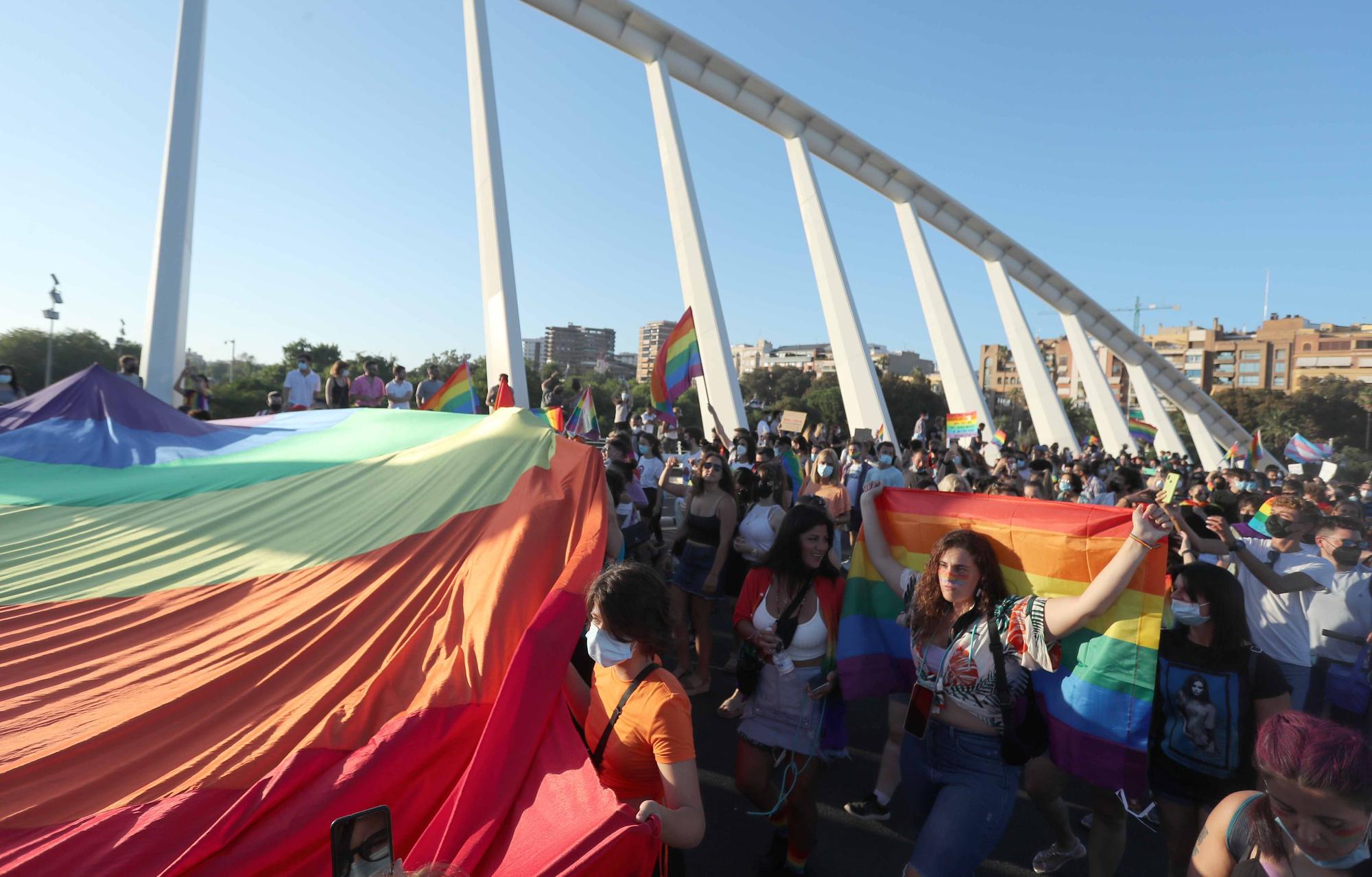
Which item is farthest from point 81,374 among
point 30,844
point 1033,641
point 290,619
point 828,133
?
point 828,133

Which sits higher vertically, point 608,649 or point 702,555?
point 608,649

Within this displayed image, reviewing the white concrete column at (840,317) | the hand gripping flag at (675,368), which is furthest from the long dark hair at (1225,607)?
the white concrete column at (840,317)

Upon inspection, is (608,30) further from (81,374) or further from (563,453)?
(563,453)

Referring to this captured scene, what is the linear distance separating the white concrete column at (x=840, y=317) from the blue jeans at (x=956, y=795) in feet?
60.8

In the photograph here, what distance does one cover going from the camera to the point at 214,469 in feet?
17.4

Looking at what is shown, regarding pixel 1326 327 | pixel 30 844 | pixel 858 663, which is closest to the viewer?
pixel 30 844

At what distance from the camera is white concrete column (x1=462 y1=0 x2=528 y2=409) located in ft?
50.6

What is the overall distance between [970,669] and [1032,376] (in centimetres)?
3043

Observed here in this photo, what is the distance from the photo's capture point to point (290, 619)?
3199 millimetres

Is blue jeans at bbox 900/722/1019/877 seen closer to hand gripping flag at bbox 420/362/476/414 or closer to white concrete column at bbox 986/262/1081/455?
hand gripping flag at bbox 420/362/476/414

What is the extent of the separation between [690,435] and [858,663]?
10.1 m

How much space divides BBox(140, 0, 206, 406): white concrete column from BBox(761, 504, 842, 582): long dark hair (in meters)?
10.4

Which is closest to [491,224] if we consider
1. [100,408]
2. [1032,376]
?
[100,408]

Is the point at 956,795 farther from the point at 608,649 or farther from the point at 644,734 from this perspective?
the point at 608,649
